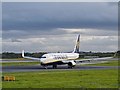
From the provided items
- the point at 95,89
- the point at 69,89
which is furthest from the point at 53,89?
the point at 95,89

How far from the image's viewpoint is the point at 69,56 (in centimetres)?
8356

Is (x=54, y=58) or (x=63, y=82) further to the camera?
(x=54, y=58)

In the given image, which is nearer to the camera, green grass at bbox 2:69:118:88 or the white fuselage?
green grass at bbox 2:69:118:88

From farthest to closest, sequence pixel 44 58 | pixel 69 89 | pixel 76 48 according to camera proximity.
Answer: pixel 76 48 → pixel 44 58 → pixel 69 89

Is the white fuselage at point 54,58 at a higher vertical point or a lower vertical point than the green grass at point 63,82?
higher

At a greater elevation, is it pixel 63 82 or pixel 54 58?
pixel 54 58

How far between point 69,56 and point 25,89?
176ft

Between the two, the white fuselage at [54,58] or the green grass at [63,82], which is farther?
the white fuselage at [54,58]

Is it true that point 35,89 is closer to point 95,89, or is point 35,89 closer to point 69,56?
point 95,89

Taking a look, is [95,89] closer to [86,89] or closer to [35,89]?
[86,89]

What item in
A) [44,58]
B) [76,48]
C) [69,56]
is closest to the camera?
[44,58]

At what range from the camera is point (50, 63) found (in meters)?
76.5

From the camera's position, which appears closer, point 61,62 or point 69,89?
point 69,89

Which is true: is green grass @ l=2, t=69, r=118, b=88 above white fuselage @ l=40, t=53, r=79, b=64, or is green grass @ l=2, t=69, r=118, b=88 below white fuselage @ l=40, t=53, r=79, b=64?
below
